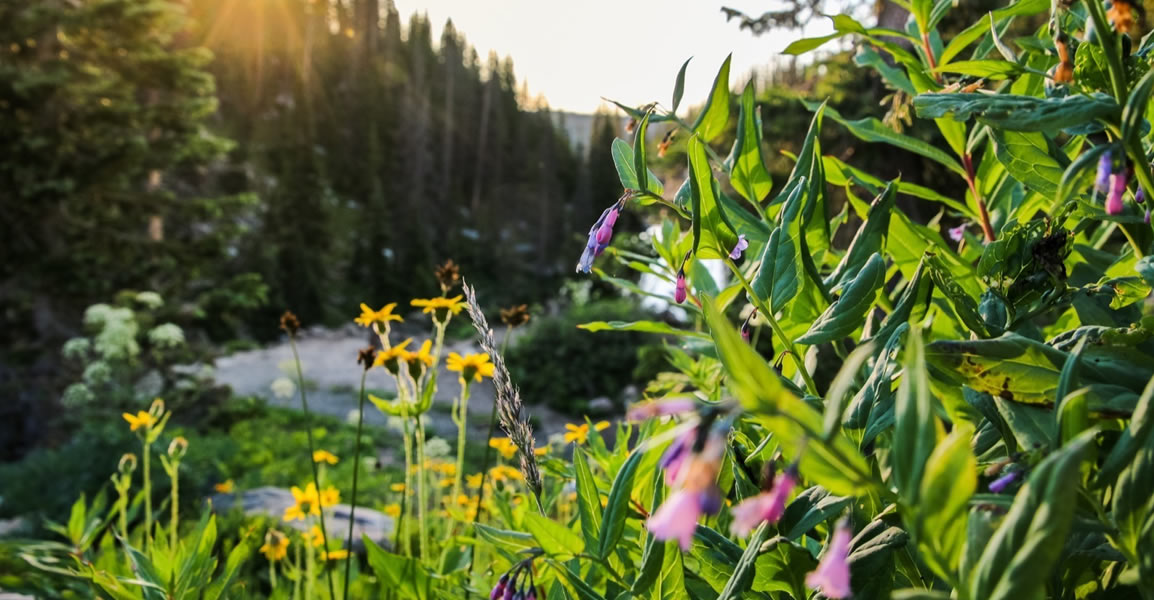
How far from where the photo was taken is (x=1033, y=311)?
0.63 meters

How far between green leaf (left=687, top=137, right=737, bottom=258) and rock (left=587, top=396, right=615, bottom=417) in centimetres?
1052

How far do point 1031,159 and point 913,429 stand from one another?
0.49 metres

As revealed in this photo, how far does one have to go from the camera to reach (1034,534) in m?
0.34

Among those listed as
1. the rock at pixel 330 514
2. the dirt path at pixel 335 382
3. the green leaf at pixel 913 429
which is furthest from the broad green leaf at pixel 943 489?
the dirt path at pixel 335 382

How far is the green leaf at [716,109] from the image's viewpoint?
733 millimetres

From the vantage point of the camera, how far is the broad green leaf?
33 centimetres

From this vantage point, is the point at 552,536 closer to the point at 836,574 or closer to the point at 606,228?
the point at 606,228

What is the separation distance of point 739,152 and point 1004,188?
422 mm

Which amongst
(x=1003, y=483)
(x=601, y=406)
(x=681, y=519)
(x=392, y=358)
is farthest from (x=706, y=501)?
(x=601, y=406)

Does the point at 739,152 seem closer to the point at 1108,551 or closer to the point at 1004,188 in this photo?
the point at 1004,188

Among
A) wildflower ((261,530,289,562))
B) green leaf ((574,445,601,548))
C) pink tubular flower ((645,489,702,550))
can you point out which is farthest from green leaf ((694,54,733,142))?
wildflower ((261,530,289,562))

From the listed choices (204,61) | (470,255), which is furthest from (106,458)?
(470,255)

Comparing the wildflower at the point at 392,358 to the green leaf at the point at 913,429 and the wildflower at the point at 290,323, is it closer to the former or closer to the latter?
the wildflower at the point at 290,323

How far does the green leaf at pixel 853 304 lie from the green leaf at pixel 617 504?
0.20m
